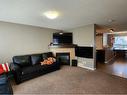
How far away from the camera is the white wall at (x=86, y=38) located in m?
4.43

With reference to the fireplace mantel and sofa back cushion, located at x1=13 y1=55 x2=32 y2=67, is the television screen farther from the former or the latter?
sofa back cushion, located at x1=13 y1=55 x2=32 y2=67

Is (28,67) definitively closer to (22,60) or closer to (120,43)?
(22,60)

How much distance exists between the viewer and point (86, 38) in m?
4.73

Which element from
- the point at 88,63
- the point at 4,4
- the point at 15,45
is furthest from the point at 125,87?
the point at 15,45

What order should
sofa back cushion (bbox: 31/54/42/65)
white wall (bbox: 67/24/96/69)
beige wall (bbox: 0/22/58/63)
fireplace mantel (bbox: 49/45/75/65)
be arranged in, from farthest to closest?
fireplace mantel (bbox: 49/45/75/65) → white wall (bbox: 67/24/96/69) → sofa back cushion (bbox: 31/54/42/65) → beige wall (bbox: 0/22/58/63)

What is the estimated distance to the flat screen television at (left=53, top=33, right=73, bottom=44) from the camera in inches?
214

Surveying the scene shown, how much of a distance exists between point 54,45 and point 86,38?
71.9 inches

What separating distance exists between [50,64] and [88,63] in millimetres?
1916

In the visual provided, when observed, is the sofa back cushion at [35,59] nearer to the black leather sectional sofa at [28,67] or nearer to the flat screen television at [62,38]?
the black leather sectional sofa at [28,67]

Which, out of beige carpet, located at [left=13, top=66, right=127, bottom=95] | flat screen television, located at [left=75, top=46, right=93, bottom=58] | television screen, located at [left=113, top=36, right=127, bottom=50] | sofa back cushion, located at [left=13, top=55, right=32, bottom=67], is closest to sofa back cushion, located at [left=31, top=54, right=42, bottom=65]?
sofa back cushion, located at [left=13, top=55, right=32, bottom=67]

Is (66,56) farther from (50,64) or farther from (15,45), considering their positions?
(15,45)

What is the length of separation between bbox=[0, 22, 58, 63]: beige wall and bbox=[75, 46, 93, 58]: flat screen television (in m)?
1.76

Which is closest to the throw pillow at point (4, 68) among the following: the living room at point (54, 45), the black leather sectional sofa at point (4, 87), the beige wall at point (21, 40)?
the living room at point (54, 45)

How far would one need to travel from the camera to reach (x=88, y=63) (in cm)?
467
